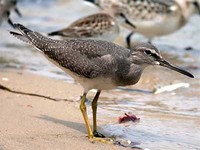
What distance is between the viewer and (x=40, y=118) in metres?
6.20

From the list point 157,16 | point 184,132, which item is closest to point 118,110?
point 184,132

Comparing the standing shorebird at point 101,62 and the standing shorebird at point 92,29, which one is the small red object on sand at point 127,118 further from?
the standing shorebird at point 92,29

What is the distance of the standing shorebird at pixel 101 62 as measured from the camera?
584 centimetres

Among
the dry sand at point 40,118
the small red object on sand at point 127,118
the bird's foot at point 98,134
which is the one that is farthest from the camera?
the small red object on sand at point 127,118

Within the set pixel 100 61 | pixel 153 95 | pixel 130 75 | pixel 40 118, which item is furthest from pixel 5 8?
pixel 130 75

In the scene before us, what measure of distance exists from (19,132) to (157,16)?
6281 mm

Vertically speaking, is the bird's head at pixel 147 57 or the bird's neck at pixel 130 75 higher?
the bird's head at pixel 147 57

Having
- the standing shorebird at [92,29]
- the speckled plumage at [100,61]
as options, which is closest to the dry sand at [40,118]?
the speckled plumage at [100,61]

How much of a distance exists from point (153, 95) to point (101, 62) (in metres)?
2.16

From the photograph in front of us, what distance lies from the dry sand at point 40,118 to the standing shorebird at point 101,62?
0.26m

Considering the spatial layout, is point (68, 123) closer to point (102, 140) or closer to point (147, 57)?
point (102, 140)

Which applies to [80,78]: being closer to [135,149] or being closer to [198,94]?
[135,149]

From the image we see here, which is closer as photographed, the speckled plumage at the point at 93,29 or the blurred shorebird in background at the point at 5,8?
the speckled plumage at the point at 93,29

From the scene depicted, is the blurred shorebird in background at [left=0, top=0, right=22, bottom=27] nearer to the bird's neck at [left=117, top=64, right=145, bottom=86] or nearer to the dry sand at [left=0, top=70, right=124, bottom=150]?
the dry sand at [left=0, top=70, right=124, bottom=150]
